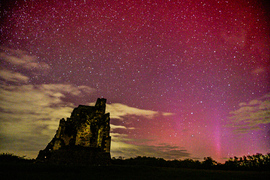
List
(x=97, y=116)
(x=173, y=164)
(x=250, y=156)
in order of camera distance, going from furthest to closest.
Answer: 1. (x=97, y=116)
2. (x=173, y=164)
3. (x=250, y=156)

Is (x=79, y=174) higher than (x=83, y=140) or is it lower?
lower

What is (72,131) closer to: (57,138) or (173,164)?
(57,138)

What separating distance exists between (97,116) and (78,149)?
904 cm

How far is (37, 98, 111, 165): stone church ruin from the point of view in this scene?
42.0 feet

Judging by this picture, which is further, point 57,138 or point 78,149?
point 57,138

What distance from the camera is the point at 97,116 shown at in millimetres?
22062

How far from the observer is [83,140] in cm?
2283

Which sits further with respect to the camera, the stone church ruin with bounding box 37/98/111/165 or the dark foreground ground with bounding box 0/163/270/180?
the stone church ruin with bounding box 37/98/111/165

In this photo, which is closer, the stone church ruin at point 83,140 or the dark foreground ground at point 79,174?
the dark foreground ground at point 79,174

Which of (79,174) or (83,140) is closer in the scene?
(79,174)

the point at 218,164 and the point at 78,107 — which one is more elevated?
the point at 78,107

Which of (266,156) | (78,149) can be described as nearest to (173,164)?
(266,156)

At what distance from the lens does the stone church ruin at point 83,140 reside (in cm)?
1280

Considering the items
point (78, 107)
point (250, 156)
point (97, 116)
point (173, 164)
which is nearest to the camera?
point (250, 156)
